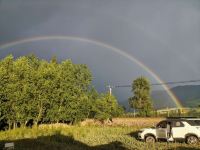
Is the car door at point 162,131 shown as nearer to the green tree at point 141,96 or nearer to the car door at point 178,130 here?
the car door at point 178,130

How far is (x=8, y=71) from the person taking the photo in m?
51.9

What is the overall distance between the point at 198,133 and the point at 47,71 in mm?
30666

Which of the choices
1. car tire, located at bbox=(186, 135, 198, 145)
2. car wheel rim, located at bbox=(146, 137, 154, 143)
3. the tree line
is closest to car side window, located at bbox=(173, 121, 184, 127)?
car tire, located at bbox=(186, 135, 198, 145)

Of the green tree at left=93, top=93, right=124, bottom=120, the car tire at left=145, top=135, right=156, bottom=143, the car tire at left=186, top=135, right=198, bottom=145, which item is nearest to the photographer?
the car tire at left=186, top=135, right=198, bottom=145

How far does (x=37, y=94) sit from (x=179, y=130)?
28.8 m

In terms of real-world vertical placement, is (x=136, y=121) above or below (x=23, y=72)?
below

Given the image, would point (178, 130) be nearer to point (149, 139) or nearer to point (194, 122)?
point (194, 122)

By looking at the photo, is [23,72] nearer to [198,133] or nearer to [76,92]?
[76,92]

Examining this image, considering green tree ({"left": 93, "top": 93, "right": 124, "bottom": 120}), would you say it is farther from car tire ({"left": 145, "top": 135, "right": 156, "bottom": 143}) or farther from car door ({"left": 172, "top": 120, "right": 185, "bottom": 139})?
car door ({"left": 172, "top": 120, "right": 185, "bottom": 139})

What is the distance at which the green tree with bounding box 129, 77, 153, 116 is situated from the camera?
335 feet

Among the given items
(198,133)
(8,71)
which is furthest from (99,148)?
(8,71)

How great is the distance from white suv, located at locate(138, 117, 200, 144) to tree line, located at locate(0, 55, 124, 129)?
25.8 meters

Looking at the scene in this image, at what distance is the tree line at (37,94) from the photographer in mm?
50688

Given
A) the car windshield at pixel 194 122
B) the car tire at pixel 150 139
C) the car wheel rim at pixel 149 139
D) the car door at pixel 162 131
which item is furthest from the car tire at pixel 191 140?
the car wheel rim at pixel 149 139
